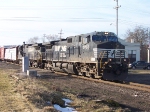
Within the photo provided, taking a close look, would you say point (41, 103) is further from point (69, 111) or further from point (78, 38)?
point (78, 38)

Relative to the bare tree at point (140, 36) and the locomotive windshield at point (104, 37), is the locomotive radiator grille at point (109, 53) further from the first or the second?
the bare tree at point (140, 36)

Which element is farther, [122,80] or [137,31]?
[137,31]

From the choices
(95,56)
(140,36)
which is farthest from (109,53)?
(140,36)

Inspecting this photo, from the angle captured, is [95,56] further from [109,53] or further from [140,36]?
[140,36]

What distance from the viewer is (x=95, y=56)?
59.0ft

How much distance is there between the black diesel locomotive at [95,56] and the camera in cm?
1742

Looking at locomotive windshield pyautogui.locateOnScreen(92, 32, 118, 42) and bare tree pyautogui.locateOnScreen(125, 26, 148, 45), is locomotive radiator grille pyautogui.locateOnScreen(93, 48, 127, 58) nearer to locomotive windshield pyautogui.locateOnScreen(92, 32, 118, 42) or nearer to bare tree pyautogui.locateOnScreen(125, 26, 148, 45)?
locomotive windshield pyautogui.locateOnScreen(92, 32, 118, 42)

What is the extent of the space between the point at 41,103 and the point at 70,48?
14082mm

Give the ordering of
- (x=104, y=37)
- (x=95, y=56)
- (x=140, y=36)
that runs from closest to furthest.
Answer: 1. (x=95, y=56)
2. (x=104, y=37)
3. (x=140, y=36)

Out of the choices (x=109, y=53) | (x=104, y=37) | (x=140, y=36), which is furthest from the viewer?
(x=140, y=36)

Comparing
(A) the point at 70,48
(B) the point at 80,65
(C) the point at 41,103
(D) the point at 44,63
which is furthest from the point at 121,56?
(D) the point at 44,63

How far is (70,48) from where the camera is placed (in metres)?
22.6

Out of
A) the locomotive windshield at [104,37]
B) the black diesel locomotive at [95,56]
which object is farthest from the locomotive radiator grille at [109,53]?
the locomotive windshield at [104,37]

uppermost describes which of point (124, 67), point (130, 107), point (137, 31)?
point (137, 31)
